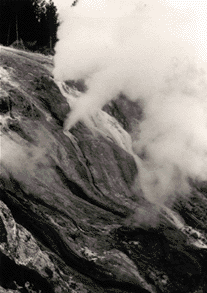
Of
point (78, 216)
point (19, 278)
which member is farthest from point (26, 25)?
point (19, 278)

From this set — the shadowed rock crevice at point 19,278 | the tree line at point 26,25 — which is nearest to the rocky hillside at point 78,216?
the shadowed rock crevice at point 19,278

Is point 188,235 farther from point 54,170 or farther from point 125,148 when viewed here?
point 54,170

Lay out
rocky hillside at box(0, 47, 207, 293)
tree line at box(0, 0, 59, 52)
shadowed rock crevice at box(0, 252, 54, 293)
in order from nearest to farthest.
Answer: shadowed rock crevice at box(0, 252, 54, 293) < rocky hillside at box(0, 47, 207, 293) < tree line at box(0, 0, 59, 52)

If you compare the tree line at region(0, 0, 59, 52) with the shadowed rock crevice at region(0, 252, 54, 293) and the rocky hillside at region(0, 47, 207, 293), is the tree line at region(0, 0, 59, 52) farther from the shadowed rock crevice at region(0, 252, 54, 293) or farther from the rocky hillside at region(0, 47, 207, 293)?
the shadowed rock crevice at region(0, 252, 54, 293)

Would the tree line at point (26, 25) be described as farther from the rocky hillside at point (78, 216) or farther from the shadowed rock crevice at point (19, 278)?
the shadowed rock crevice at point (19, 278)

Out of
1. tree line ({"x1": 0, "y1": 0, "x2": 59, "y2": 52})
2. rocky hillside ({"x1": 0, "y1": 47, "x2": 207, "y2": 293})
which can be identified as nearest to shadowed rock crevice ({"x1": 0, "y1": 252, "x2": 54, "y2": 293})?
rocky hillside ({"x1": 0, "y1": 47, "x2": 207, "y2": 293})

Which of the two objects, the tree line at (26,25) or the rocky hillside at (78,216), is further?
the tree line at (26,25)

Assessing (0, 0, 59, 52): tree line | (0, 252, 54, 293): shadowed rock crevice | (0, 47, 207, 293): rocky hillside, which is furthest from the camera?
(0, 0, 59, 52): tree line
